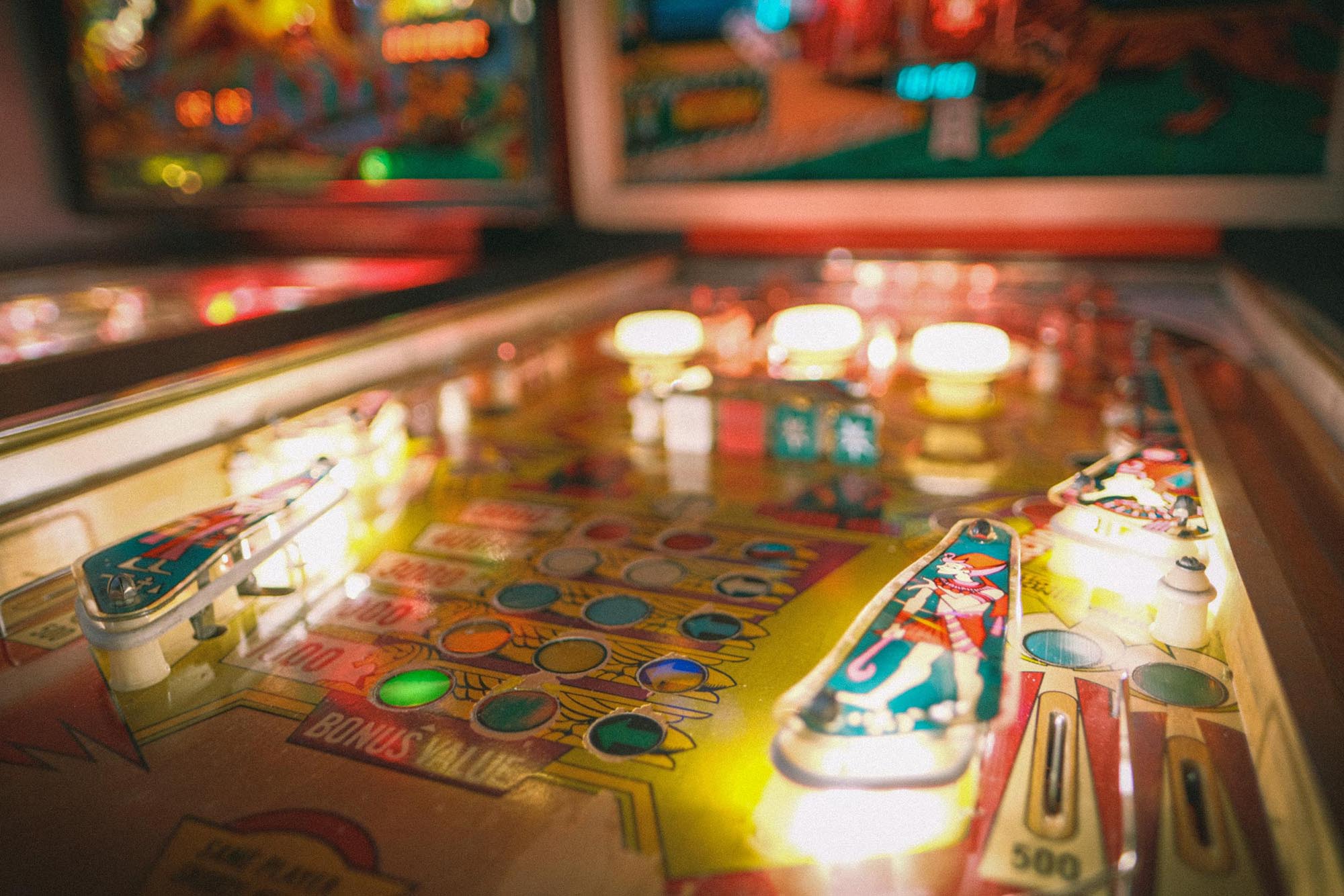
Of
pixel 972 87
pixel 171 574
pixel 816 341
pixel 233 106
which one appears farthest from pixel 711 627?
pixel 233 106

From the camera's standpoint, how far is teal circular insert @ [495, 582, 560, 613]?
120 centimetres

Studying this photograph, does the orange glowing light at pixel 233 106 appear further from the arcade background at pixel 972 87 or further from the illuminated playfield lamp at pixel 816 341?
the illuminated playfield lamp at pixel 816 341

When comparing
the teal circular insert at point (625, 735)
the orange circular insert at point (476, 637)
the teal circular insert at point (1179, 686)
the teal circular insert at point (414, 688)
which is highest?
the orange circular insert at point (476, 637)

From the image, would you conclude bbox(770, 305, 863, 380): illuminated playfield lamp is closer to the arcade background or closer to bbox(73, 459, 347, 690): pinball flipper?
bbox(73, 459, 347, 690): pinball flipper

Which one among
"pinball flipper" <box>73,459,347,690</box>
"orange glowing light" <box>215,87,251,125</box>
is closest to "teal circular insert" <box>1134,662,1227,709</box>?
"pinball flipper" <box>73,459,347,690</box>

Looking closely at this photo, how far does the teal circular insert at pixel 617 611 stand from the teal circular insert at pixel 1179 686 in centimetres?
59

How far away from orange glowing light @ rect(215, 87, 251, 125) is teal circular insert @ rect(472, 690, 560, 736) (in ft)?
14.1

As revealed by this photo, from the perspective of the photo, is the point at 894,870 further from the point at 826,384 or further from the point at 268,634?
the point at 826,384

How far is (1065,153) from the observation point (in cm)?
338

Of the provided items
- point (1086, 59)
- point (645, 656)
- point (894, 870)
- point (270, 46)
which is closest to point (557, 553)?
point (645, 656)

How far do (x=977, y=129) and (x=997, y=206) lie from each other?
305mm

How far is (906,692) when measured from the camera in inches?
33.9

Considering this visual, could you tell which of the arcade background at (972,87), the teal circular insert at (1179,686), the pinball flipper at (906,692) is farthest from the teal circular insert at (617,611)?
the arcade background at (972,87)

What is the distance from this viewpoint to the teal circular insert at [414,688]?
1.00 metres
